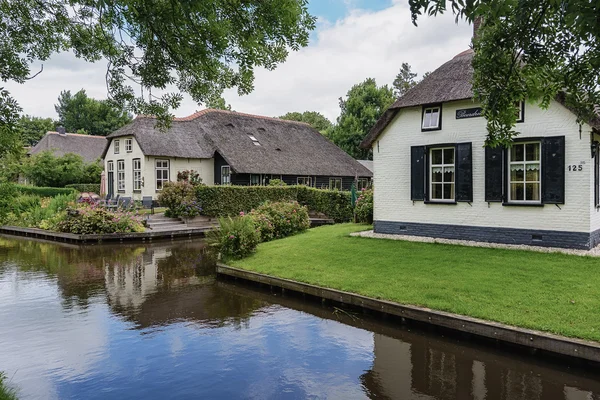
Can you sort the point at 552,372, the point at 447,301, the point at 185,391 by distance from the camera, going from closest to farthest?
the point at 185,391 → the point at 552,372 → the point at 447,301

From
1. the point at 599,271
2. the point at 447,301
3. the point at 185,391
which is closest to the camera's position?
the point at 185,391

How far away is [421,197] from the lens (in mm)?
13867

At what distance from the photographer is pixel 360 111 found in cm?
4422

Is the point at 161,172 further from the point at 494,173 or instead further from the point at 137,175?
the point at 494,173

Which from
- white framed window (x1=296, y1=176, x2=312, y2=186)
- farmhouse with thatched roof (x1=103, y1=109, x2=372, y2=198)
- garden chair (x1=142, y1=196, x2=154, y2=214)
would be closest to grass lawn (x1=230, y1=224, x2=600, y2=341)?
garden chair (x1=142, y1=196, x2=154, y2=214)

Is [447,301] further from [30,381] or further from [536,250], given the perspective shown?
[30,381]

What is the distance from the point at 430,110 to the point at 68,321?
1151 cm

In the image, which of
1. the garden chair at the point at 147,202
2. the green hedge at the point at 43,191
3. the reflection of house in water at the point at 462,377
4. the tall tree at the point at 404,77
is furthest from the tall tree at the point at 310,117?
the reflection of house in water at the point at 462,377

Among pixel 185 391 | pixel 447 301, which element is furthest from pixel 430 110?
pixel 185 391

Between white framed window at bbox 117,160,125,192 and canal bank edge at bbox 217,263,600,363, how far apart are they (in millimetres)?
22584

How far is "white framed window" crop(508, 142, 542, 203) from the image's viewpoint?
38.9 feet

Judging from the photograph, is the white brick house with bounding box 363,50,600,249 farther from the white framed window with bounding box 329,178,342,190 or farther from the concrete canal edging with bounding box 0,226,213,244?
the white framed window with bounding box 329,178,342,190

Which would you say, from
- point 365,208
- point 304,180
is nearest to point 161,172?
point 304,180

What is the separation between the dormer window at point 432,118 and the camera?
13539 mm
